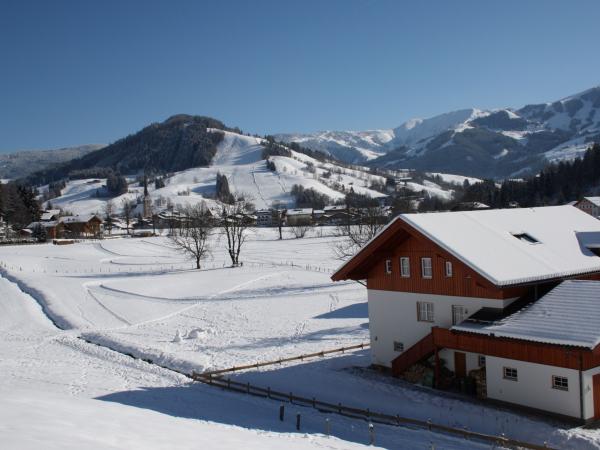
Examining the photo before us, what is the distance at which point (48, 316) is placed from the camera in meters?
50.0

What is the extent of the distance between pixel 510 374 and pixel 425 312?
563cm

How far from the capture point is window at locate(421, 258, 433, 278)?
2645 cm

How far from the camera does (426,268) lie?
26.6m

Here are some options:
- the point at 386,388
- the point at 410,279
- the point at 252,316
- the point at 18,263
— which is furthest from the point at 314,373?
the point at 18,263

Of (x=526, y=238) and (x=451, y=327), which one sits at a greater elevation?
(x=526, y=238)

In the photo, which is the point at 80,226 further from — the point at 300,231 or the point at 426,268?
the point at 426,268

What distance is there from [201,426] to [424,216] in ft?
46.1

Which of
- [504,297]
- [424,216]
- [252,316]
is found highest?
[424,216]

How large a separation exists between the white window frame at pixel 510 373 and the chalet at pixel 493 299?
1.5 inches

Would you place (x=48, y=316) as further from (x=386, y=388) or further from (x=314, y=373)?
(x=386, y=388)

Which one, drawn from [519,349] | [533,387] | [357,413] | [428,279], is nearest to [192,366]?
[357,413]

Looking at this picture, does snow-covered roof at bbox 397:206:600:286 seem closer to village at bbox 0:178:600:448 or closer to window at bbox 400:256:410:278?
village at bbox 0:178:600:448

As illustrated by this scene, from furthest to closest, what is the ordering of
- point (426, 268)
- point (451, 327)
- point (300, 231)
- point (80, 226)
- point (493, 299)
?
point (80, 226) → point (300, 231) → point (426, 268) → point (493, 299) → point (451, 327)

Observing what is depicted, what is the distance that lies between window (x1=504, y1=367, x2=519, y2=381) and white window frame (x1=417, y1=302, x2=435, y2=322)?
4888 millimetres
